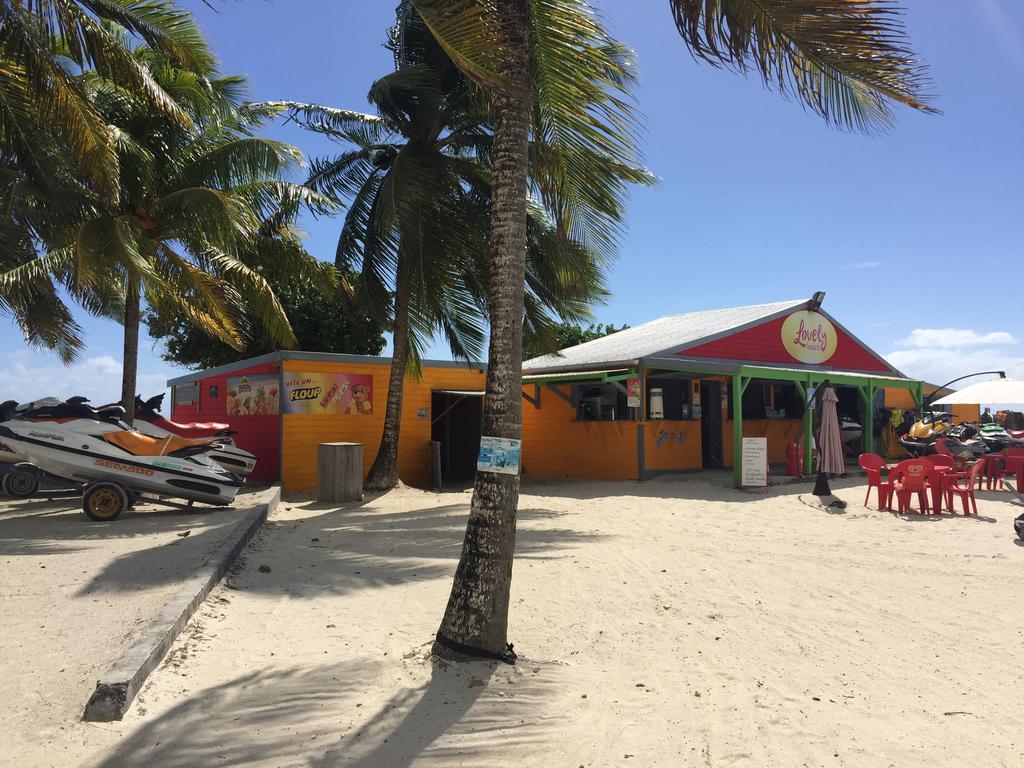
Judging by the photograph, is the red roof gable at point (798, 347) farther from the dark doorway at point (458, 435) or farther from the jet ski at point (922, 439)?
the dark doorway at point (458, 435)

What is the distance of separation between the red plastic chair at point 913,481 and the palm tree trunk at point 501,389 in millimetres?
8563

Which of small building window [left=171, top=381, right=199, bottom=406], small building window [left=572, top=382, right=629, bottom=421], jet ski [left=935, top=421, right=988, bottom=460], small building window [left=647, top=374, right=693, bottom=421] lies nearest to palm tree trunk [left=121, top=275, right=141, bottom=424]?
small building window [left=171, top=381, right=199, bottom=406]

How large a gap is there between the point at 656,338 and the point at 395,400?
799 cm

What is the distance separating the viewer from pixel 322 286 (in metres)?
14.3

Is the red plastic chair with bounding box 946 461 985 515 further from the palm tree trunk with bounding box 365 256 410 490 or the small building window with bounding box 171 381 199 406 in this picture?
the small building window with bounding box 171 381 199 406

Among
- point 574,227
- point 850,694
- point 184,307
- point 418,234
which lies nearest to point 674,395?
point 418,234

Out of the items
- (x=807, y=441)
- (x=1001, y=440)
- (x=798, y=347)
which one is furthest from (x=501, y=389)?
(x=798, y=347)

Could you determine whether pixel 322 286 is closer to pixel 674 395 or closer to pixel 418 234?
pixel 418 234

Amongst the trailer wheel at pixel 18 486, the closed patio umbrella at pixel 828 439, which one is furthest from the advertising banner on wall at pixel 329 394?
the closed patio umbrella at pixel 828 439

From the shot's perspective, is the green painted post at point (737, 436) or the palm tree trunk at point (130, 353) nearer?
the palm tree trunk at point (130, 353)

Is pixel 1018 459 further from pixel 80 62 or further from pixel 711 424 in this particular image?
pixel 80 62

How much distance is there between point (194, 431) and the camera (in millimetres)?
13602

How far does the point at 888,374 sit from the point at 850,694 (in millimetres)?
20527

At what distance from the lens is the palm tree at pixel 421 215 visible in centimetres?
1302
